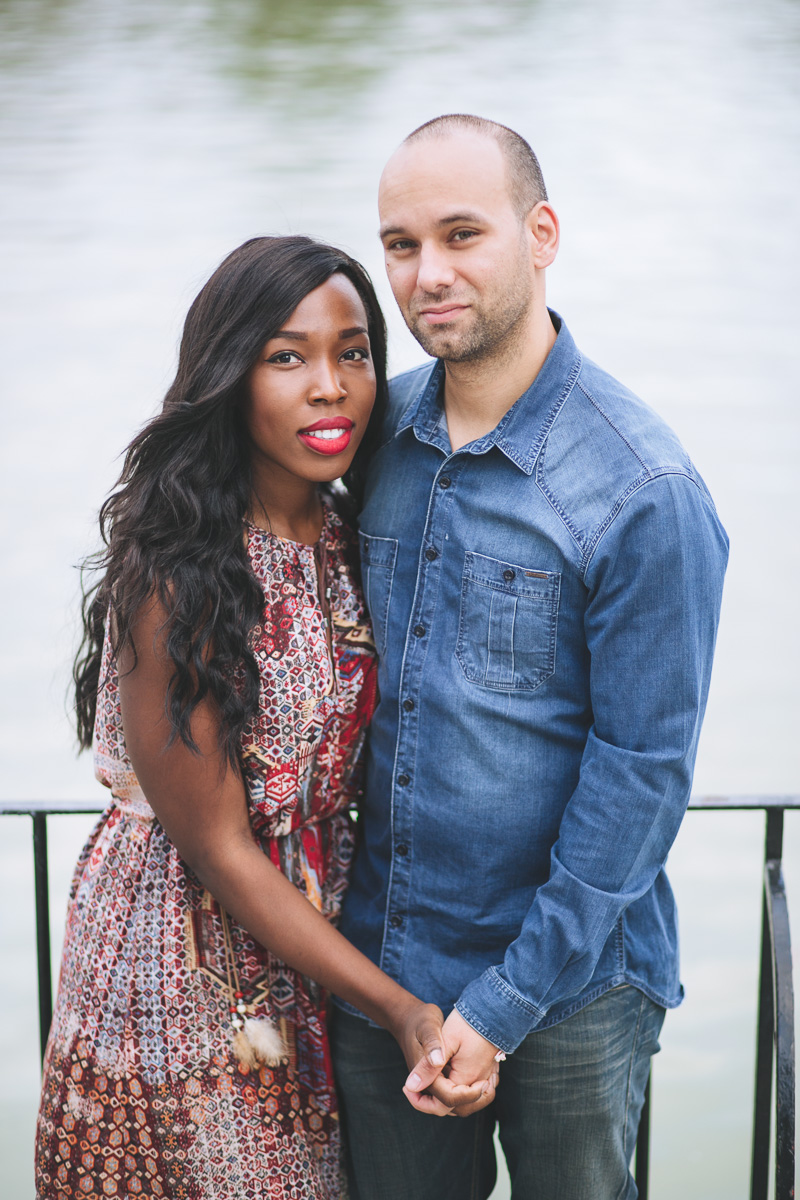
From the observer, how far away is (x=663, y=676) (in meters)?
1.24

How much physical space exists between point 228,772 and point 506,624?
384mm

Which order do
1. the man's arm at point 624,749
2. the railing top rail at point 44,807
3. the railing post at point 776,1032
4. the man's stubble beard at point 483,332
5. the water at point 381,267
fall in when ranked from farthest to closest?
the water at point 381,267 < the railing top rail at point 44,807 < the railing post at point 776,1032 < the man's stubble beard at point 483,332 < the man's arm at point 624,749

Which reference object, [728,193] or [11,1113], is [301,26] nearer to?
[728,193]

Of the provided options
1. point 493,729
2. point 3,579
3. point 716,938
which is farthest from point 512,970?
point 3,579

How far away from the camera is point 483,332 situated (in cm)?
134

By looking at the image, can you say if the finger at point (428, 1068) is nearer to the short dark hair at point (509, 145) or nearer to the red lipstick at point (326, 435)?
the red lipstick at point (326, 435)

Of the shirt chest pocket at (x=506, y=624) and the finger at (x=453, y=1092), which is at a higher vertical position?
the shirt chest pocket at (x=506, y=624)

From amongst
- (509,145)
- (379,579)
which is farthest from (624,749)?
(509,145)

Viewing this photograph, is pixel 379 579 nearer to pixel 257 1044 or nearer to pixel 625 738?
pixel 625 738

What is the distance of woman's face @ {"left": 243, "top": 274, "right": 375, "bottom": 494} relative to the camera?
1.38 m

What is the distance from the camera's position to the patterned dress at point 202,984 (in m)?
1.42

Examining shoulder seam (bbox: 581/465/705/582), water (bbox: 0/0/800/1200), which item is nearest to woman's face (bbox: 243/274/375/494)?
shoulder seam (bbox: 581/465/705/582)

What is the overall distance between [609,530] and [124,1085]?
3.05 ft

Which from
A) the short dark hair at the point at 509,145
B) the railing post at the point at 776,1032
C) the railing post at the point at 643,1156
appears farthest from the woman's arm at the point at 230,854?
the short dark hair at the point at 509,145
